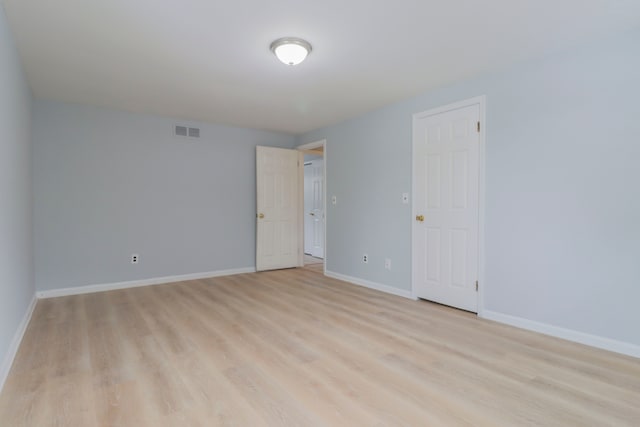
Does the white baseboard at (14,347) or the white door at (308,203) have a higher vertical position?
the white door at (308,203)

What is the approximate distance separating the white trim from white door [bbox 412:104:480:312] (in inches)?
7.1

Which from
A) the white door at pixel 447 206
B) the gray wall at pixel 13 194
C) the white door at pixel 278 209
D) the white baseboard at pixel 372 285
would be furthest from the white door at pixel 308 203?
the gray wall at pixel 13 194

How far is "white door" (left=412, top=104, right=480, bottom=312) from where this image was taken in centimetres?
338

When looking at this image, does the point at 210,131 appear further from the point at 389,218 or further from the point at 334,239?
the point at 389,218

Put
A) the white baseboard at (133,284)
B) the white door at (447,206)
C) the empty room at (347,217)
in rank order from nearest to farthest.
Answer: the empty room at (347,217) → the white door at (447,206) → the white baseboard at (133,284)

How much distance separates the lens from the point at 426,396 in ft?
6.14

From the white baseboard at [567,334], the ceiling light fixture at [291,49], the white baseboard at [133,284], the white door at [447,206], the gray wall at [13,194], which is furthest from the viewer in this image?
the white baseboard at [133,284]

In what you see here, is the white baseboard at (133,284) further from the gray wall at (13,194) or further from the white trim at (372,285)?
the white trim at (372,285)

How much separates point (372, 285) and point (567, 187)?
2.52m

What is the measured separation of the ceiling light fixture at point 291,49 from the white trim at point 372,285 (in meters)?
2.88

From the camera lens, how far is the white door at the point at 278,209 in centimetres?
559

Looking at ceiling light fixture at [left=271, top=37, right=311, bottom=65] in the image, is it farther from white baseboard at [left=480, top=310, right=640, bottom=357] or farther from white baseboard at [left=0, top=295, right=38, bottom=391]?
white baseboard at [left=480, top=310, right=640, bottom=357]

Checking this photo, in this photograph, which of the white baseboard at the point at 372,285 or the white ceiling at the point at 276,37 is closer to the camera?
the white ceiling at the point at 276,37

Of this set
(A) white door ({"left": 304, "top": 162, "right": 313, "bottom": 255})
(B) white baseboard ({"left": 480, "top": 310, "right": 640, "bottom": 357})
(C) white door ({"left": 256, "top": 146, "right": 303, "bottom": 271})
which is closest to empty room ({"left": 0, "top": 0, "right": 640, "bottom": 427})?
(B) white baseboard ({"left": 480, "top": 310, "right": 640, "bottom": 357})
